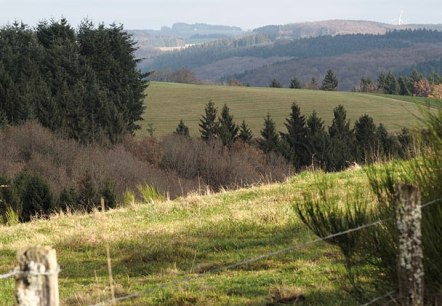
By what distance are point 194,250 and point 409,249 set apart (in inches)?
298

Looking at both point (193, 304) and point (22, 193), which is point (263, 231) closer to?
point (193, 304)

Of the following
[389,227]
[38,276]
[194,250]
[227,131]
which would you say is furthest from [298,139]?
[38,276]

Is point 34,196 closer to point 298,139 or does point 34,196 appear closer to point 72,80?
point 72,80

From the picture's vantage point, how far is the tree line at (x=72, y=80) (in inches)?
2842

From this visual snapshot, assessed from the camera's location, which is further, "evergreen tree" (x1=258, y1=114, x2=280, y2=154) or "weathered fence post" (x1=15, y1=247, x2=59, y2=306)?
"evergreen tree" (x1=258, y1=114, x2=280, y2=154)

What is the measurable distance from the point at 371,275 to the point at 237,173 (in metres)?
69.5

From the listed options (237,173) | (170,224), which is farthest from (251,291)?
(237,173)

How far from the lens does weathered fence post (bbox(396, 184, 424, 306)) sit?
489 cm

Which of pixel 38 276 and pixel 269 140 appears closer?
pixel 38 276

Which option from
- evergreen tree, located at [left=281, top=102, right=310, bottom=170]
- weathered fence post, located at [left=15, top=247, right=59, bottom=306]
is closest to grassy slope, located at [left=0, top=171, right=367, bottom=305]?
weathered fence post, located at [left=15, top=247, right=59, bottom=306]

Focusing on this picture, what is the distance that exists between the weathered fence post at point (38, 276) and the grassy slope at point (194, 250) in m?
3.12

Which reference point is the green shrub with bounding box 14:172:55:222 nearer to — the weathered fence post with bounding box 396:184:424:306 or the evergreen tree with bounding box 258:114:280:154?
the weathered fence post with bounding box 396:184:424:306

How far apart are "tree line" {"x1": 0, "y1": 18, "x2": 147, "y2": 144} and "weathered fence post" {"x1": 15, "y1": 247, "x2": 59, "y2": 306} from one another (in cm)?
6728

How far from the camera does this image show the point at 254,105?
115 metres
